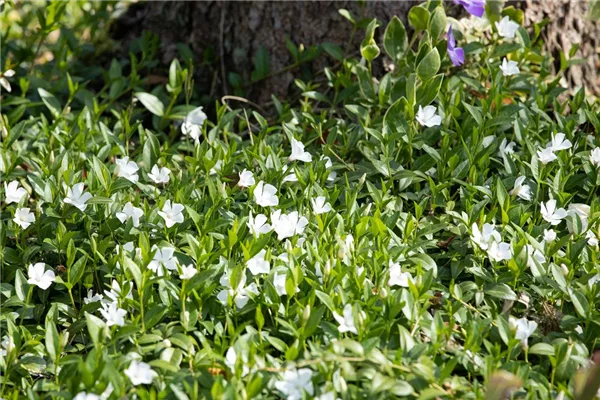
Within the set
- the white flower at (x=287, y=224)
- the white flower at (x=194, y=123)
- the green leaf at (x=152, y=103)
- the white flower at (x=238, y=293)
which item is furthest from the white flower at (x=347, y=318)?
the green leaf at (x=152, y=103)

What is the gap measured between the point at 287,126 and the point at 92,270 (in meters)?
1.06

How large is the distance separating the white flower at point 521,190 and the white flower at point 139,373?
1.36 m

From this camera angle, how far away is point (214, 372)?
2.11 metres

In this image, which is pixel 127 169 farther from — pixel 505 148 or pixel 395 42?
pixel 505 148

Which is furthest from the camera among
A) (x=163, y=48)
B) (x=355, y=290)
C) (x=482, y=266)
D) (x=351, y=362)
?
(x=163, y=48)

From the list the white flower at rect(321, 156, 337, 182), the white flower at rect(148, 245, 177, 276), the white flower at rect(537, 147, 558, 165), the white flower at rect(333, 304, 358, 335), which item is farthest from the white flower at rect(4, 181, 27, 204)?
the white flower at rect(537, 147, 558, 165)

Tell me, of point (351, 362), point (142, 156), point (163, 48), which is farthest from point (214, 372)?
point (163, 48)

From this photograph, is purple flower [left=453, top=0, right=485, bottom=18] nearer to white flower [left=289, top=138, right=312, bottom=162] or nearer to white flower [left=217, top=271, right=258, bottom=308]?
white flower [left=289, top=138, right=312, bottom=162]

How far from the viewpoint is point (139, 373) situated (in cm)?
204

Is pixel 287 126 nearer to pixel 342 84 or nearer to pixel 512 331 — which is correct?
pixel 342 84

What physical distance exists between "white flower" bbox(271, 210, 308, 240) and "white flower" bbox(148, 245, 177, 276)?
33 centimetres

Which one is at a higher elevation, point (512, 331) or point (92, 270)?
point (512, 331)

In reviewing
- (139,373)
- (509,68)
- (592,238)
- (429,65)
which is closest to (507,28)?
(509,68)

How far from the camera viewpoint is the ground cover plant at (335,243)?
6.89 feet
